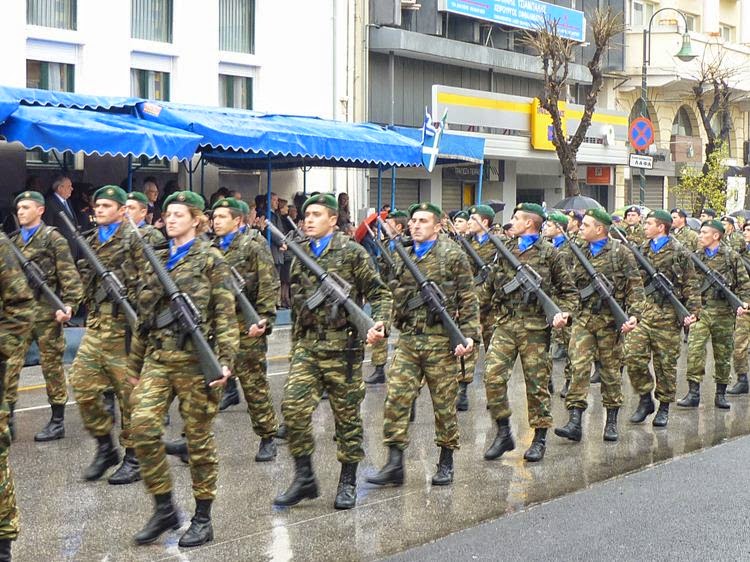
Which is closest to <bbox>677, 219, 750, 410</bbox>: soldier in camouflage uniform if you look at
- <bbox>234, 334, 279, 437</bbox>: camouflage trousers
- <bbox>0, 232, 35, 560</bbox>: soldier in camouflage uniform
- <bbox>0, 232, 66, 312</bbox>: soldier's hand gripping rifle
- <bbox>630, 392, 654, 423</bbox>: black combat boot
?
<bbox>630, 392, 654, 423</bbox>: black combat boot

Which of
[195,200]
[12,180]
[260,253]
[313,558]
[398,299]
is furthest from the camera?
[12,180]

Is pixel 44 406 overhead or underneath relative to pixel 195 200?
underneath

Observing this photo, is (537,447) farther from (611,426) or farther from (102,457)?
(102,457)

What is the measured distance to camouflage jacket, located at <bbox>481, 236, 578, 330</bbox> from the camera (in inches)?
375

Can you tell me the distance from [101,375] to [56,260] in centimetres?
131

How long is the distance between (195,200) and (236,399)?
465 centimetres

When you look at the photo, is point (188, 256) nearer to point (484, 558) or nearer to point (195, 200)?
point (195, 200)

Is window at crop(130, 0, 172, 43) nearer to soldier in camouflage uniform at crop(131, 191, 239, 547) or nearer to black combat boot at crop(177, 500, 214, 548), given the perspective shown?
soldier in camouflage uniform at crop(131, 191, 239, 547)

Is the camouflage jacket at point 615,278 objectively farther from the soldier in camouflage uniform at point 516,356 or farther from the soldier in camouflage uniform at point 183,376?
the soldier in camouflage uniform at point 183,376

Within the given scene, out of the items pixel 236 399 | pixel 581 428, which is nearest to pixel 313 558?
pixel 581 428

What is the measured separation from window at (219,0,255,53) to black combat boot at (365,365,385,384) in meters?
11.0

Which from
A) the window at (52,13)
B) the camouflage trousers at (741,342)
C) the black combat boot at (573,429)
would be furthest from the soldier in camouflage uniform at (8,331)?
the window at (52,13)

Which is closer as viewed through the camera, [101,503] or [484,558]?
[484,558]

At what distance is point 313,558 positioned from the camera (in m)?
6.71
